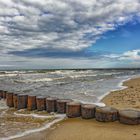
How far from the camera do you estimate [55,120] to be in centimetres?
834

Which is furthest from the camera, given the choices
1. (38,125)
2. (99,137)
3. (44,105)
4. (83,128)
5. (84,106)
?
(44,105)

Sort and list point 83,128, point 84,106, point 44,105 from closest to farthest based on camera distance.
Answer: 1. point 83,128
2. point 84,106
3. point 44,105

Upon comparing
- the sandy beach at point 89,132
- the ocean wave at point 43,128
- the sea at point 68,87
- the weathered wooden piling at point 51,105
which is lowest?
the ocean wave at point 43,128

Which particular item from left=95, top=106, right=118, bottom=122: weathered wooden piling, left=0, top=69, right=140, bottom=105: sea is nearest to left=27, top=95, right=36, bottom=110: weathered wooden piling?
left=0, top=69, right=140, bottom=105: sea

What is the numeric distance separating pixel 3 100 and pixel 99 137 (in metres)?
8.53

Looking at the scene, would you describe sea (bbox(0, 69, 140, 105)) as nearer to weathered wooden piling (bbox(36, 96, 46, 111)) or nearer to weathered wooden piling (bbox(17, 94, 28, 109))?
weathered wooden piling (bbox(36, 96, 46, 111))

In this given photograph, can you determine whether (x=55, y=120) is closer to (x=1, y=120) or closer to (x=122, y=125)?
(x=1, y=120)

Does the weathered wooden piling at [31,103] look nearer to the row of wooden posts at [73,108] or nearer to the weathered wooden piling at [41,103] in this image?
the row of wooden posts at [73,108]

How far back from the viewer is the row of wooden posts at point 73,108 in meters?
7.30

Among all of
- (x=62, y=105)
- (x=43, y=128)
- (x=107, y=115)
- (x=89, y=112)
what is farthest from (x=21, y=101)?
(x=107, y=115)

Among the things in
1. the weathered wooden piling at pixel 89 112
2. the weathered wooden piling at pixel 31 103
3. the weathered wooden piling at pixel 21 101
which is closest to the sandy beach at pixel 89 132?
the weathered wooden piling at pixel 89 112

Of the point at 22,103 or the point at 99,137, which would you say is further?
the point at 22,103

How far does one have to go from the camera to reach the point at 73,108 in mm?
8445

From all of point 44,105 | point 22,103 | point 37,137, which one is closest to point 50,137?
point 37,137
